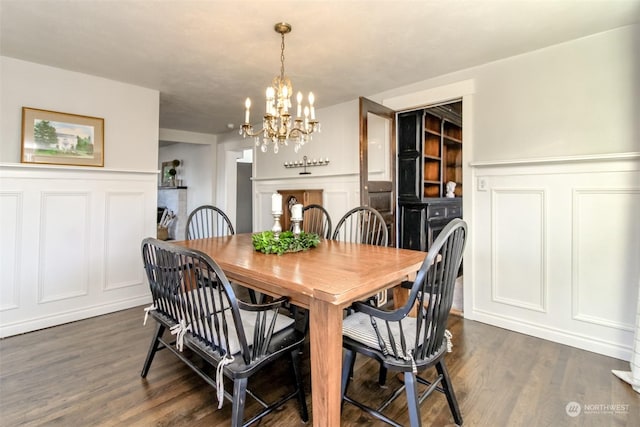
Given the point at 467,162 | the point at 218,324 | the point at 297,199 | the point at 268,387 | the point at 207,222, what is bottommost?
the point at 268,387

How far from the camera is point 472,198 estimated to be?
2857mm

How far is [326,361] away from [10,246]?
2996 mm


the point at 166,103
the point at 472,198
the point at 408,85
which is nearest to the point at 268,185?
the point at 166,103

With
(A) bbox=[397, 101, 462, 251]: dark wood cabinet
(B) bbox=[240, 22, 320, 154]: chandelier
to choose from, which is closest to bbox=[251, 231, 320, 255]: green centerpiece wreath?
(B) bbox=[240, 22, 320, 154]: chandelier

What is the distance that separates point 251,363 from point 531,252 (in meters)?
2.40

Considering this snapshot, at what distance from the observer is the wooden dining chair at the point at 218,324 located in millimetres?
1243

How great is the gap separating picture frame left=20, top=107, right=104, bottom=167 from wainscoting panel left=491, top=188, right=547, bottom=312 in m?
3.73

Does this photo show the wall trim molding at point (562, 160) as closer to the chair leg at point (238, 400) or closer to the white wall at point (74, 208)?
the chair leg at point (238, 400)

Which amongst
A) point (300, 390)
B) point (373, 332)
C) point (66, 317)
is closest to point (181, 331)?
point (300, 390)

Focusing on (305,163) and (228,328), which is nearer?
(228,328)

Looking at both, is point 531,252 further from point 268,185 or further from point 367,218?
point 268,185

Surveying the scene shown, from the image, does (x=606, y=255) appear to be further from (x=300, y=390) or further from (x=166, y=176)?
(x=166, y=176)

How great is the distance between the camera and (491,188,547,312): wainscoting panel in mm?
2508

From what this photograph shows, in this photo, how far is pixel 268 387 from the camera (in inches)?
72.0
